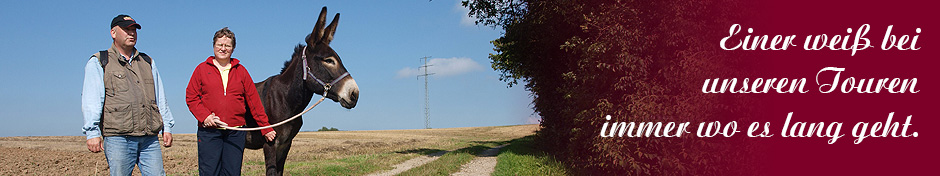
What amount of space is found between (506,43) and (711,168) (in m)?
12.3

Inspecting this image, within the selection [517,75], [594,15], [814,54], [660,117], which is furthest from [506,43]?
[814,54]

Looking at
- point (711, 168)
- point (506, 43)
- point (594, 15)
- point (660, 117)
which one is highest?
point (506, 43)

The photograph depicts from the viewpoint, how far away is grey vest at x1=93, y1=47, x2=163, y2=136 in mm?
4289

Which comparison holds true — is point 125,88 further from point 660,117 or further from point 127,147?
point 660,117

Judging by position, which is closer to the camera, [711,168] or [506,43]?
[711,168]

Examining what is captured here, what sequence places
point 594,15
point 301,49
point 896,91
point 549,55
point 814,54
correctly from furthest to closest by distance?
point 549,55, point 594,15, point 814,54, point 896,91, point 301,49

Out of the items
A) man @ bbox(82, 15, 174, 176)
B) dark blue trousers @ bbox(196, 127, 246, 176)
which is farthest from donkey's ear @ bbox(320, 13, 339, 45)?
man @ bbox(82, 15, 174, 176)

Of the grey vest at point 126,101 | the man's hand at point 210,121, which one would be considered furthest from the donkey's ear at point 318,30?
the grey vest at point 126,101

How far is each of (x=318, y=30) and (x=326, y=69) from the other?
1.56 feet

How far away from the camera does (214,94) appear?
4871 mm

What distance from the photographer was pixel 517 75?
26031mm

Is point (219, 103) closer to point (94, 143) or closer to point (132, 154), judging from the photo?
point (132, 154)

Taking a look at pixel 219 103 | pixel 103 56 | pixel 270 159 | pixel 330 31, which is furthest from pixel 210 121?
pixel 330 31

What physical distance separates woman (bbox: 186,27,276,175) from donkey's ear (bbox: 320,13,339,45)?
58.7 inches
